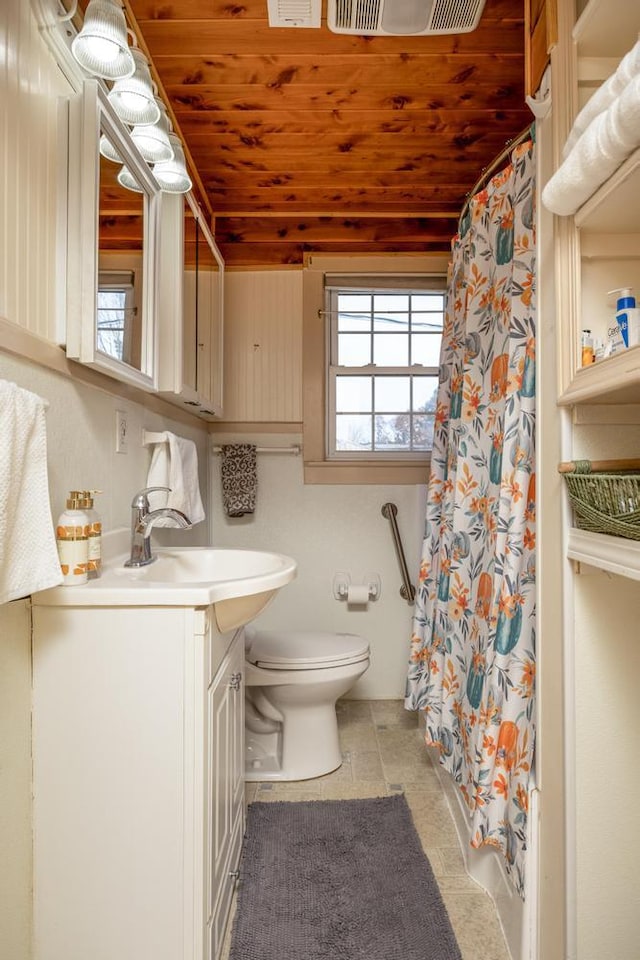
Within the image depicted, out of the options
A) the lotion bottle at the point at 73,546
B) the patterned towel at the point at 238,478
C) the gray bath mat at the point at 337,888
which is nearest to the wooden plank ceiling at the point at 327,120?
the patterned towel at the point at 238,478

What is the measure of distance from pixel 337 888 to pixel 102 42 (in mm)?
2166

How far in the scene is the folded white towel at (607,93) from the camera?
78 cm

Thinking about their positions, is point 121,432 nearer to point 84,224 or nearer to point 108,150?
point 84,224

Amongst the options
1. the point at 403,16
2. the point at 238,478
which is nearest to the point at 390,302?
the point at 238,478

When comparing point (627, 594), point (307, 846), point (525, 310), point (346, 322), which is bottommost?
point (307, 846)

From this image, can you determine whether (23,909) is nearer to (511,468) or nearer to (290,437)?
(511,468)

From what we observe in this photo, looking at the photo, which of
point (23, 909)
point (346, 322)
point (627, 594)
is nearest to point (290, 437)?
point (346, 322)

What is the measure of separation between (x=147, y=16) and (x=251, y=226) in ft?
3.55

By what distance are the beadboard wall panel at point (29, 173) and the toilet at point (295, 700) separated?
1326mm

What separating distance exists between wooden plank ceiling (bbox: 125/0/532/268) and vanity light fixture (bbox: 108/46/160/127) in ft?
1.19

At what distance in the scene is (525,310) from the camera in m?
1.33

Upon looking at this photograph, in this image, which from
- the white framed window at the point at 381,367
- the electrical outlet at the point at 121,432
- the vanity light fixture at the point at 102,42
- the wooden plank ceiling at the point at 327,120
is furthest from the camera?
the white framed window at the point at 381,367

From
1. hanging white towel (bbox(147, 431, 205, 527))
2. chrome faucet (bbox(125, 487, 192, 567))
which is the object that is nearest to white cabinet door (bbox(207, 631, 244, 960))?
chrome faucet (bbox(125, 487, 192, 567))

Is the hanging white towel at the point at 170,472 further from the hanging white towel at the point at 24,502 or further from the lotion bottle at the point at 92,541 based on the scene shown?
the hanging white towel at the point at 24,502
